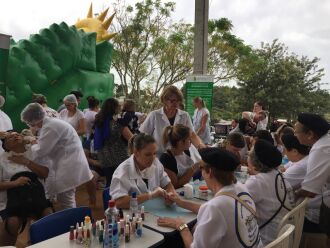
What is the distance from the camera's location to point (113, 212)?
5.92 ft

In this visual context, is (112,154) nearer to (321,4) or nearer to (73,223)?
(73,223)

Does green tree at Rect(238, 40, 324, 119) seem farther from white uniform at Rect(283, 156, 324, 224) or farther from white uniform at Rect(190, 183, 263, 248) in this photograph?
white uniform at Rect(190, 183, 263, 248)

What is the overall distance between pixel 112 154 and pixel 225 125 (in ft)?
15.5

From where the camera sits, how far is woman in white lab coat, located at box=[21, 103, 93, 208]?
9.18 feet

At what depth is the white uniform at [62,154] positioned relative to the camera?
2.83 meters

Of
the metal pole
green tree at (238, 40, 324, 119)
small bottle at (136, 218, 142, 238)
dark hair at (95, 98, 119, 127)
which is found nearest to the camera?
small bottle at (136, 218, 142, 238)

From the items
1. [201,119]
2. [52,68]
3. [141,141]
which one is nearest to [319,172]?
[141,141]

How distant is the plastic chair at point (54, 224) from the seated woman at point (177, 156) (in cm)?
103

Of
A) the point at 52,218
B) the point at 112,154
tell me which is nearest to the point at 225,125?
the point at 112,154

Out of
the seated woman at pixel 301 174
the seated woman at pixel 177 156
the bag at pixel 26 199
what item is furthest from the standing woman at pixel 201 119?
the bag at pixel 26 199

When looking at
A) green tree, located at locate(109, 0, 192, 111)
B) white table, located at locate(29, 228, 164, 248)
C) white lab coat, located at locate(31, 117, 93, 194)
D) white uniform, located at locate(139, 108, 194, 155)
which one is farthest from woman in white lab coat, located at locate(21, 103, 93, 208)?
green tree, located at locate(109, 0, 192, 111)

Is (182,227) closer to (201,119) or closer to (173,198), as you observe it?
(173,198)

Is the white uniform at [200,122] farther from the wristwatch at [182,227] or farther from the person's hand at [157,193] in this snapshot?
the wristwatch at [182,227]

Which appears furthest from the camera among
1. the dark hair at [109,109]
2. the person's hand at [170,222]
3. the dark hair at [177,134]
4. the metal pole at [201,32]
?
the metal pole at [201,32]
